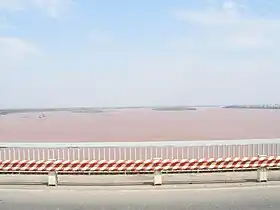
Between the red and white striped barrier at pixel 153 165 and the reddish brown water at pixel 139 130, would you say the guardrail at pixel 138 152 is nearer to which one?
the red and white striped barrier at pixel 153 165

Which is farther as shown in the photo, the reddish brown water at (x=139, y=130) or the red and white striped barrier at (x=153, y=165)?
the reddish brown water at (x=139, y=130)

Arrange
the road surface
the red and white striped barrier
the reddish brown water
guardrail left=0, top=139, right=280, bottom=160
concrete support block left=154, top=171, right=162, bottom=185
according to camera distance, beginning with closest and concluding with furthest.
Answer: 1. the road surface
2. concrete support block left=154, top=171, right=162, bottom=185
3. the red and white striped barrier
4. guardrail left=0, top=139, right=280, bottom=160
5. the reddish brown water

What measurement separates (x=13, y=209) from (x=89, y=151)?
576cm

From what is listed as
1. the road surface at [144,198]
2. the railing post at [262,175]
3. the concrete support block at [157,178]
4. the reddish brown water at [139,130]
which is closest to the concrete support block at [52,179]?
the road surface at [144,198]

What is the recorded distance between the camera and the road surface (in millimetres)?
7707

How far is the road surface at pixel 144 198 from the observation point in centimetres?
771

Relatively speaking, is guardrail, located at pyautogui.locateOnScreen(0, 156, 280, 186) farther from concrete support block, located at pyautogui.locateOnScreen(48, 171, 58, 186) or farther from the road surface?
the road surface

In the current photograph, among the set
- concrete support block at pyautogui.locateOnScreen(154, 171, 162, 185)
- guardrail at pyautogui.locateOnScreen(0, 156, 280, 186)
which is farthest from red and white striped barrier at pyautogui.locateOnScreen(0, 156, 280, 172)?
concrete support block at pyautogui.locateOnScreen(154, 171, 162, 185)

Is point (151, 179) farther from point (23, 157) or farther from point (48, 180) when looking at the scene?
point (23, 157)

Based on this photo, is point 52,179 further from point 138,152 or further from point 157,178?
point 138,152

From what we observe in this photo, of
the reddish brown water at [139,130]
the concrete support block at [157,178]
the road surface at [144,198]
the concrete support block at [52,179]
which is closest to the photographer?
the road surface at [144,198]

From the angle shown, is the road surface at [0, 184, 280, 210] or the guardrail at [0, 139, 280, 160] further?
the guardrail at [0, 139, 280, 160]

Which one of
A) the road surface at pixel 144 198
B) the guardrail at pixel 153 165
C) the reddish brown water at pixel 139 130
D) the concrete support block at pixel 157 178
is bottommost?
the reddish brown water at pixel 139 130

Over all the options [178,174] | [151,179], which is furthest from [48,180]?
[178,174]
